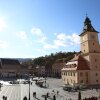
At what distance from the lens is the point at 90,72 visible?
72.9 metres

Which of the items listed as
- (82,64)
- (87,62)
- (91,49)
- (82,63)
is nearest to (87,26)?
(91,49)

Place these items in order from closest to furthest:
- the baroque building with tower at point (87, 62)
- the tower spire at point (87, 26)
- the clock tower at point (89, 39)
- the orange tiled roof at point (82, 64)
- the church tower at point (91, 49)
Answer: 1. the orange tiled roof at point (82, 64)
2. the baroque building with tower at point (87, 62)
3. the church tower at point (91, 49)
4. the clock tower at point (89, 39)
5. the tower spire at point (87, 26)

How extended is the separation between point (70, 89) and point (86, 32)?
22.3 meters

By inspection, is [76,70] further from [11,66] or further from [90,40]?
[11,66]

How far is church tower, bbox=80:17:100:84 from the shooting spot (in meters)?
73.3

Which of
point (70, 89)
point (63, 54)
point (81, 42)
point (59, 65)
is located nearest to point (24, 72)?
point (59, 65)

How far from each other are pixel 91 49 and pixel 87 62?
441 centimetres

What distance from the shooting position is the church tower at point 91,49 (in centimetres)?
7327

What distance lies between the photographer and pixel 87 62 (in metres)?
74.4

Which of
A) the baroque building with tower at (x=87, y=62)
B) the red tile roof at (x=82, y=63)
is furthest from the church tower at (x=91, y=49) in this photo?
the red tile roof at (x=82, y=63)

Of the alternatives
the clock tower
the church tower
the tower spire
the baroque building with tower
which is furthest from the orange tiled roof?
the tower spire

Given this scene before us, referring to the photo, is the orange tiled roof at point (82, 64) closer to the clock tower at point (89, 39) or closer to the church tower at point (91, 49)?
the church tower at point (91, 49)

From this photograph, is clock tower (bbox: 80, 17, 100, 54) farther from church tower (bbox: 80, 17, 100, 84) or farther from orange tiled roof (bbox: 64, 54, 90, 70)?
orange tiled roof (bbox: 64, 54, 90, 70)

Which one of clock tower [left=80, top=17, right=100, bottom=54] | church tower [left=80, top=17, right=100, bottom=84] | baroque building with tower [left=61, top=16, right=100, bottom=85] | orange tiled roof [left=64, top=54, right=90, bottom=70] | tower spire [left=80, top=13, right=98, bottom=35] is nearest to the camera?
orange tiled roof [left=64, top=54, right=90, bottom=70]
